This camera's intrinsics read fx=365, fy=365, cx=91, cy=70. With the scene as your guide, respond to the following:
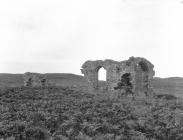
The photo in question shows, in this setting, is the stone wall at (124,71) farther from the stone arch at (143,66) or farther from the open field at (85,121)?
the open field at (85,121)

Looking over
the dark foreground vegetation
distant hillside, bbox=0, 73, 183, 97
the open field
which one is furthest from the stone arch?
distant hillside, bbox=0, 73, 183, 97

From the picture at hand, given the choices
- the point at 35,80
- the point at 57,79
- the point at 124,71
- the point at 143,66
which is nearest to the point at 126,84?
the point at 124,71

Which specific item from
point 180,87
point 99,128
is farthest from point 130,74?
point 180,87

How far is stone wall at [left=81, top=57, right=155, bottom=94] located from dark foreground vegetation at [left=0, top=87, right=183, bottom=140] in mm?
10842

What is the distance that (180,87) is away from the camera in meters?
62.8

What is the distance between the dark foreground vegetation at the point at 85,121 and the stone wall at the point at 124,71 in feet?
35.6

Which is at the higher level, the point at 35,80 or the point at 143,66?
the point at 143,66

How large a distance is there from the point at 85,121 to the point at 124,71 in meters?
18.2

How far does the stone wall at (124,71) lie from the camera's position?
3453 cm

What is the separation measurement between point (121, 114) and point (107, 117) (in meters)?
1.14

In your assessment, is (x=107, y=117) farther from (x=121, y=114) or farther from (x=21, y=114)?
(x=21, y=114)

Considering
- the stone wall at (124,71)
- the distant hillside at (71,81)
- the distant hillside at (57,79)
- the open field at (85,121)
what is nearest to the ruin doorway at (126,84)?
the stone wall at (124,71)

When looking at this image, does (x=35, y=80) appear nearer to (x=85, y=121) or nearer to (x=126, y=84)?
(x=126, y=84)

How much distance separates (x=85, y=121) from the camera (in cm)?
1680
